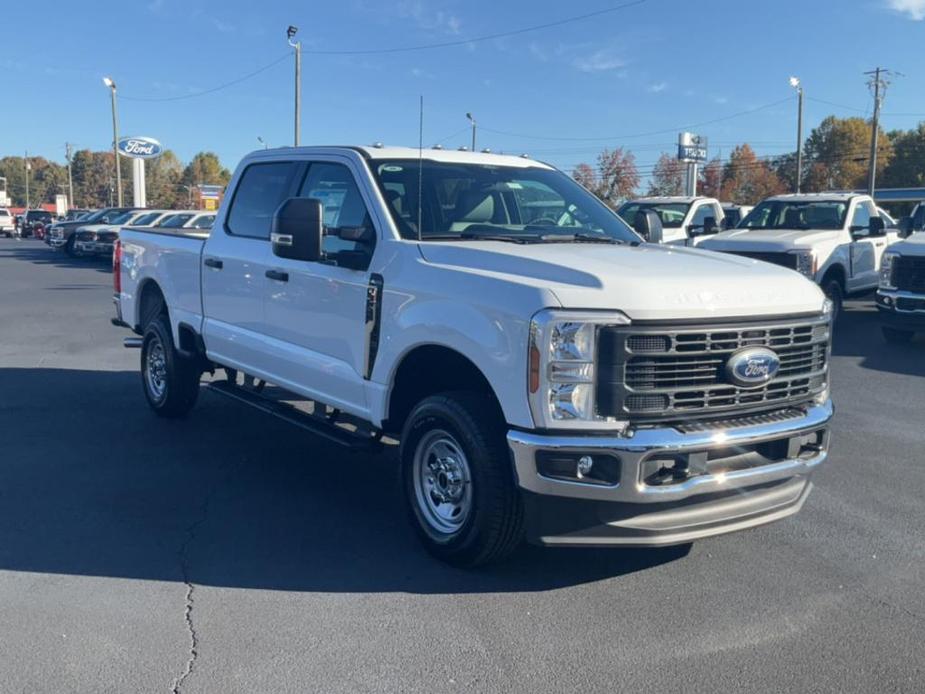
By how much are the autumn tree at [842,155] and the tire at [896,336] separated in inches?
2574

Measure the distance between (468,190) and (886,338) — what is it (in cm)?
949

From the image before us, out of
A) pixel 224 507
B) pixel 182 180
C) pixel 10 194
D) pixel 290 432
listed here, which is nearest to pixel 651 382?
pixel 224 507

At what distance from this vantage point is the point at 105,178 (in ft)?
446

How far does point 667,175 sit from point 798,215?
6651 cm

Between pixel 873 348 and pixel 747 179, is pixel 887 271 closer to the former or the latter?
pixel 873 348

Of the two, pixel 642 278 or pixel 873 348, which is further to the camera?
pixel 873 348

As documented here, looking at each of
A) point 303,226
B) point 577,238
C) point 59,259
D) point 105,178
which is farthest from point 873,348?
point 105,178

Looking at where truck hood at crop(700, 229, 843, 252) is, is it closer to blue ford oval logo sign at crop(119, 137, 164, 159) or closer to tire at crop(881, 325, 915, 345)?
tire at crop(881, 325, 915, 345)

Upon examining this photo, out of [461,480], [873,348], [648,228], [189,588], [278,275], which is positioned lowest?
[189,588]

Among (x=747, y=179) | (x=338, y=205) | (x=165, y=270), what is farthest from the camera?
(x=747, y=179)

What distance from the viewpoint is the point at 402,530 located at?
17.5ft

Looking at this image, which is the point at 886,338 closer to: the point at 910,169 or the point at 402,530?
the point at 402,530

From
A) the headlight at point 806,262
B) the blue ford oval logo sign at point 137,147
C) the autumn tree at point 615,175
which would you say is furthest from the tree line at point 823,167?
the headlight at point 806,262

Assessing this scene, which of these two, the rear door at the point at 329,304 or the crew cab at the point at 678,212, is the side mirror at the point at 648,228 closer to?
the rear door at the point at 329,304
